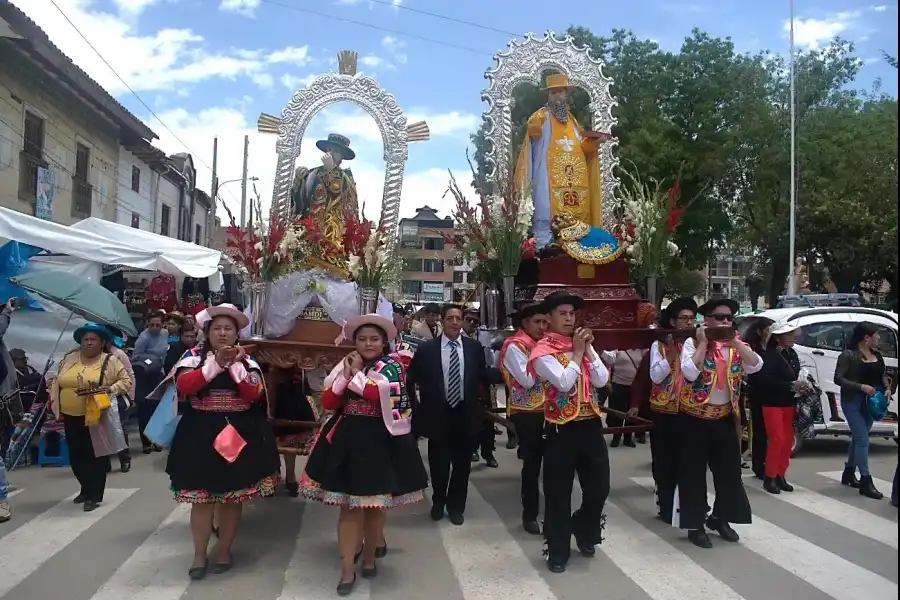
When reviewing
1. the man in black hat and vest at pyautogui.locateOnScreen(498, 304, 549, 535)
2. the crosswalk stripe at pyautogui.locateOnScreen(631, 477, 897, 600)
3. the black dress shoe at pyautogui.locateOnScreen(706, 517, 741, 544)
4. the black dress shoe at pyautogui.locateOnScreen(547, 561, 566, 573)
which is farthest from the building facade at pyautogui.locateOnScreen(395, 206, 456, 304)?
the crosswalk stripe at pyautogui.locateOnScreen(631, 477, 897, 600)

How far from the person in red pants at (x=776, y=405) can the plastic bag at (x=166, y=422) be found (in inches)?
210

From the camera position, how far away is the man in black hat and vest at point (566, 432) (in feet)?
15.9

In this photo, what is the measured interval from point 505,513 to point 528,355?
75.2 inches

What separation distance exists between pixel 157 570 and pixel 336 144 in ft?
14.2

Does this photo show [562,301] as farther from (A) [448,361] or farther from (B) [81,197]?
(B) [81,197]

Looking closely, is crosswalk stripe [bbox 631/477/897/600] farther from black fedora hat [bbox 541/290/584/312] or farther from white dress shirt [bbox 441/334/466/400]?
white dress shirt [bbox 441/334/466/400]

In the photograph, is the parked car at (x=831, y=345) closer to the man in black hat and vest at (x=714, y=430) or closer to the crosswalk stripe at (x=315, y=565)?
the man in black hat and vest at (x=714, y=430)

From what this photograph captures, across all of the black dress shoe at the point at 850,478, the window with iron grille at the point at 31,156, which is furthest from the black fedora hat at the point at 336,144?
the window with iron grille at the point at 31,156

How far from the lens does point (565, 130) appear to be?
287 inches

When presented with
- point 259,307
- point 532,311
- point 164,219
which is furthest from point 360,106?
point 164,219

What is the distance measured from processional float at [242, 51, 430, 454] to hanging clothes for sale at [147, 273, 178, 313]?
6.07 meters

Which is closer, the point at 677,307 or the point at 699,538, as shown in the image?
the point at 699,538

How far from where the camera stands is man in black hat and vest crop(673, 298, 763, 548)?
5.39 meters

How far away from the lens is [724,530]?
5.57 metres
